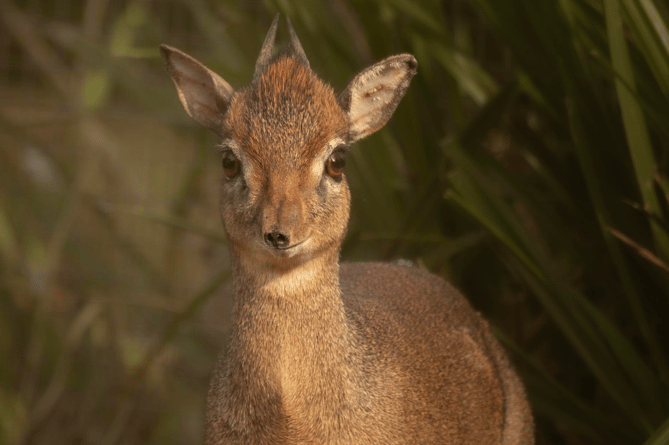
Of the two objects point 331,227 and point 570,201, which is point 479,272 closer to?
point 570,201

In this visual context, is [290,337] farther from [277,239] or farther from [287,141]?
[287,141]

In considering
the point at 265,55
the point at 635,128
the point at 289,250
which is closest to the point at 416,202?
the point at 635,128

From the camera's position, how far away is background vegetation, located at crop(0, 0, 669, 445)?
10.0 feet

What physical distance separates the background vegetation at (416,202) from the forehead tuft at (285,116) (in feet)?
2.36

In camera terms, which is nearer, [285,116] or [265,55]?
[285,116]

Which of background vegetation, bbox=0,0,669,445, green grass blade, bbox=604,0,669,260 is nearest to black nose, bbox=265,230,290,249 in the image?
background vegetation, bbox=0,0,669,445

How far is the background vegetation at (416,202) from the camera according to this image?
3.06 m

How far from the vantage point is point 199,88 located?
281 cm

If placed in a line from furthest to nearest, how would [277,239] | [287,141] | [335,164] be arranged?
[335,164]
[287,141]
[277,239]

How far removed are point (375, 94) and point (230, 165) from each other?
0.60 m

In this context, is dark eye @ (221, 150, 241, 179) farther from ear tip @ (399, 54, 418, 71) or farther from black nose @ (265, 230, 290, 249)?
ear tip @ (399, 54, 418, 71)

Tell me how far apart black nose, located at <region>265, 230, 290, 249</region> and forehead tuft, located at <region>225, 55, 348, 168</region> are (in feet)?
0.88

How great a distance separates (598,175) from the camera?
3236 mm

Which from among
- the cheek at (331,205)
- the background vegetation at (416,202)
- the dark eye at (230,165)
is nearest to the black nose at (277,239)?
the cheek at (331,205)
